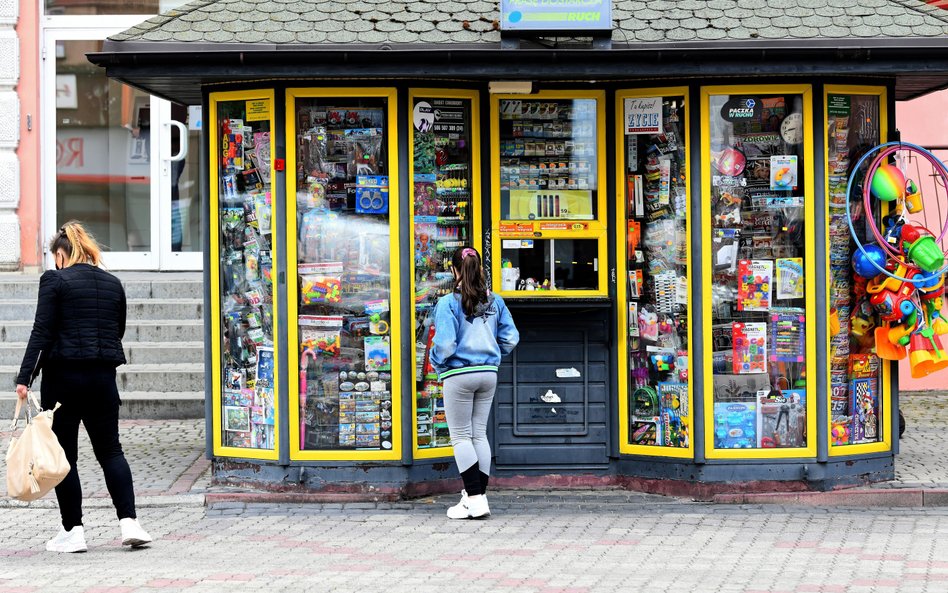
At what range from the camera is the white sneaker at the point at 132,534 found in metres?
7.89

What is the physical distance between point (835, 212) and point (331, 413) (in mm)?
3611

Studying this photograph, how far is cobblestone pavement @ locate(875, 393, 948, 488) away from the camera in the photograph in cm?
975

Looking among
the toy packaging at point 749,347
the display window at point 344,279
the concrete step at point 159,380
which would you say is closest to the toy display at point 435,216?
the display window at point 344,279

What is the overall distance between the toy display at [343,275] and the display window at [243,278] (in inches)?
9.4

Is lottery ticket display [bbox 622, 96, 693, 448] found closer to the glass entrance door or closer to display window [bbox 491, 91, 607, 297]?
display window [bbox 491, 91, 607, 297]

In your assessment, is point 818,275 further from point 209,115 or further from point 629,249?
point 209,115

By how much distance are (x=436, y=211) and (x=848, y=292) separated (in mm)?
2833

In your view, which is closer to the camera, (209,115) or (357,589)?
(357,589)

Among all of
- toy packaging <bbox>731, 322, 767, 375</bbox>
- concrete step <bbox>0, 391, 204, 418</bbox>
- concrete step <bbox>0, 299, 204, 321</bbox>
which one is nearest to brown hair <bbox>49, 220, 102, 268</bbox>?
toy packaging <bbox>731, 322, 767, 375</bbox>

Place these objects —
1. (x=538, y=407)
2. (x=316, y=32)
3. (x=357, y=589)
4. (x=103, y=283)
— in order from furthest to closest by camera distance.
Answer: (x=538, y=407), (x=316, y=32), (x=103, y=283), (x=357, y=589)

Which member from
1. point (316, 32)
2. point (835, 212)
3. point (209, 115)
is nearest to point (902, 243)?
point (835, 212)

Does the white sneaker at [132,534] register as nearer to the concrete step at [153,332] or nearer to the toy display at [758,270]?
the toy display at [758,270]

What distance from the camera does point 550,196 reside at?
9.66 metres

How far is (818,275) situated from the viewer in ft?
30.8
